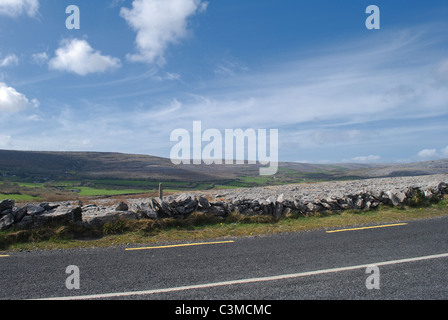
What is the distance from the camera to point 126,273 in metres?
6.86

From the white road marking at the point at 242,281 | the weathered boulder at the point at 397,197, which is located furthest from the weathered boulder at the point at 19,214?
the weathered boulder at the point at 397,197

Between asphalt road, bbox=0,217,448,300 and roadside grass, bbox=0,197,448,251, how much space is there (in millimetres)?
1048

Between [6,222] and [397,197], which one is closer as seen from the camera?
[6,222]

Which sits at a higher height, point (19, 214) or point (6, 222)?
point (19, 214)

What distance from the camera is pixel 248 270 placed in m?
6.92

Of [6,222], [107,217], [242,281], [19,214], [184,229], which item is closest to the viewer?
[242,281]

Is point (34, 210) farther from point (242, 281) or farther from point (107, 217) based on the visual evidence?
point (242, 281)

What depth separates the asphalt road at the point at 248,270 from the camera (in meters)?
5.63

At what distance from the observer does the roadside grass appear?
1009cm

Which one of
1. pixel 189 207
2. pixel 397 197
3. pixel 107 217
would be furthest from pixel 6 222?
pixel 397 197

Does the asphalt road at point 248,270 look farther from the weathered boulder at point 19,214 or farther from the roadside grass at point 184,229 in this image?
the weathered boulder at point 19,214

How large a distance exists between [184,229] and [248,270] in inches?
223

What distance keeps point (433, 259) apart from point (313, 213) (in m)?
7.19
